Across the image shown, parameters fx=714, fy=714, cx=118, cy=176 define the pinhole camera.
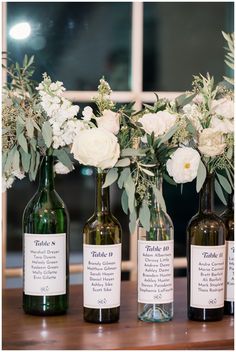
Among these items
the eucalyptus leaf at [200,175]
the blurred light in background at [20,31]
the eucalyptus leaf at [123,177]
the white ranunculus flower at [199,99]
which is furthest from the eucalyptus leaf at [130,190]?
the blurred light in background at [20,31]

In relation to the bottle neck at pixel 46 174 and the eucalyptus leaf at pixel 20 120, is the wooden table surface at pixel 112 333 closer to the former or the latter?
the bottle neck at pixel 46 174

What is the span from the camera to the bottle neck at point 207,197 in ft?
4.73

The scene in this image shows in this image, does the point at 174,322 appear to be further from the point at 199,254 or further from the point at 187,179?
the point at 187,179

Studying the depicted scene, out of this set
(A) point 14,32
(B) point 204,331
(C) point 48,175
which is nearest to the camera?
(B) point 204,331

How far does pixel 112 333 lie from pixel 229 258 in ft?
1.02

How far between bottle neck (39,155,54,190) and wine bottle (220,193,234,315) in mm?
372

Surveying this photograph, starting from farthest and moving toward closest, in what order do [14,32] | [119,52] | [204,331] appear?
1. [119,52]
2. [14,32]
3. [204,331]

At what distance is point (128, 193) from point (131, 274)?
135 centimetres

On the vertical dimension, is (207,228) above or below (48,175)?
below

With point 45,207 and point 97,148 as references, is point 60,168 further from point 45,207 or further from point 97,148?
point 97,148

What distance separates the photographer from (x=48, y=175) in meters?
1.50

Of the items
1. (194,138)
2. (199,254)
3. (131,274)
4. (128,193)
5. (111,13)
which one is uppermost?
(111,13)

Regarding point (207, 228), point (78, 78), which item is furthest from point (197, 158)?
point (78, 78)

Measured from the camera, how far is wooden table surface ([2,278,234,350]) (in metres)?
1.27
